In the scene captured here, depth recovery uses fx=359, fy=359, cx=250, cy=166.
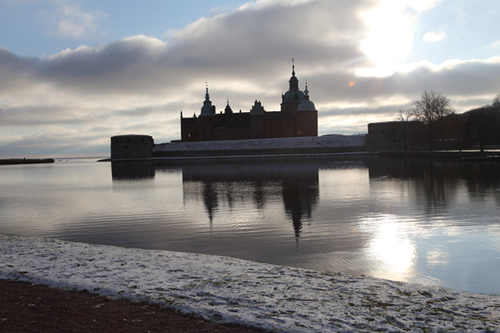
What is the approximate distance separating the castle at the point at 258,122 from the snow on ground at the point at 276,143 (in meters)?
5.82

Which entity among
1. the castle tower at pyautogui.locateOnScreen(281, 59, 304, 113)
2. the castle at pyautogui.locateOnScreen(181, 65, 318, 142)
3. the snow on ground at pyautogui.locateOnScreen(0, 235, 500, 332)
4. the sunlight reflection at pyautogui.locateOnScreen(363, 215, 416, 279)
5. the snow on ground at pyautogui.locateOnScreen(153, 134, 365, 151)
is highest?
the castle tower at pyautogui.locateOnScreen(281, 59, 304, 113)

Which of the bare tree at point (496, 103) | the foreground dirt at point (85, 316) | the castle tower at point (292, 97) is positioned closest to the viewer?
the foreground dirt at point (85, 316)

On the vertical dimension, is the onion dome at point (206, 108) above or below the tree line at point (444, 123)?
above

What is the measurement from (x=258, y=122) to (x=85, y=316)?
84081mm

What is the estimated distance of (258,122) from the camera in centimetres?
8750

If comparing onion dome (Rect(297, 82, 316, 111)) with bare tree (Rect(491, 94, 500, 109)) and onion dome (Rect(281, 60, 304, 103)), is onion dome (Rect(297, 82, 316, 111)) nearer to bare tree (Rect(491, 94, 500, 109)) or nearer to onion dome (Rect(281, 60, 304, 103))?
onion dome (Rect(281, 60, 304, 103))

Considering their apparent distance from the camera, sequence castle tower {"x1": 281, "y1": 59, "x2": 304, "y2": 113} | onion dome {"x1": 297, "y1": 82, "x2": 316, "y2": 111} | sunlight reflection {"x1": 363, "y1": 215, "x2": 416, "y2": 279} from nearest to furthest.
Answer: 1. sunlight reflection {"x1": 363, "y1": 215, "x2": 416, "y2": 279}
2. onion dome {"x1": 297, "y1": 82, "x2": 316, "y2": 111}
3. castle tower {"x1": 281, "y1": 59, "x2": 304, "y2": 113}

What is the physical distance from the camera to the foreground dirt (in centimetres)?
415

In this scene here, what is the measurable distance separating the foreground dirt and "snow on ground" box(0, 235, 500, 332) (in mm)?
218

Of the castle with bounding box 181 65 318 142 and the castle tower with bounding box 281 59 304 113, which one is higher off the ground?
the castle tower with bounding box 281 59 304 113

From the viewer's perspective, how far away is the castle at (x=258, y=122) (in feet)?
278

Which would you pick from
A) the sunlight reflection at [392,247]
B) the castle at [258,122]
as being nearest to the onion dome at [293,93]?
the castle at [258,122]

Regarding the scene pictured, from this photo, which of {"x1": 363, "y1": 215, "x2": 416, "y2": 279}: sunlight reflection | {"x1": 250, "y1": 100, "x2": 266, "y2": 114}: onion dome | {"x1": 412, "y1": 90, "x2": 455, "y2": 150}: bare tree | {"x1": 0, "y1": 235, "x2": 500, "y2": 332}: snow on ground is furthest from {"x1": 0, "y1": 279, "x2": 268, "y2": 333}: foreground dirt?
{"x1": 250, "y1": 100, "x2": 266, "y2": 114}: onion dome

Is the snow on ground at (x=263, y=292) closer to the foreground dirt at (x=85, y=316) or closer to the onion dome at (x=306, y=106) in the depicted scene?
the foreground dirt at (x=85, y=316)
